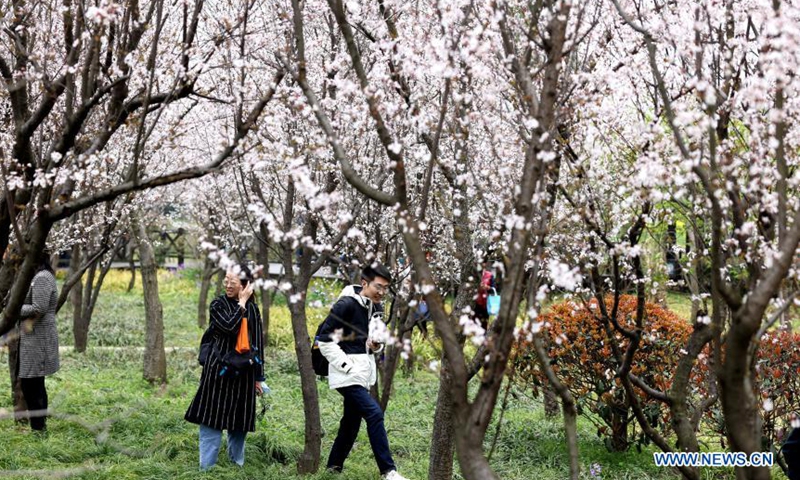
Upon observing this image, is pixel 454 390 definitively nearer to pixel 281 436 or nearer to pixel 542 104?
pixel 542 104

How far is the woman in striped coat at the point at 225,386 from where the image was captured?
639cm

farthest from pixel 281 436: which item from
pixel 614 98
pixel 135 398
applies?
pixel 614 98

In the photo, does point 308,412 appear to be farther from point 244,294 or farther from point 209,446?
point 244,294

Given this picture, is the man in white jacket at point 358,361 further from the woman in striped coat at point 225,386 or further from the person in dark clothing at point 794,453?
the person in dark clothing at point 794,453

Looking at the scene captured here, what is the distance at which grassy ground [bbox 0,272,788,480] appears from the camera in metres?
6.46

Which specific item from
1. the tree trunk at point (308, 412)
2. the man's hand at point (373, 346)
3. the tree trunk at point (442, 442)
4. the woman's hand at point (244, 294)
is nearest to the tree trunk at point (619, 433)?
the tree trunk at point (442, 442)

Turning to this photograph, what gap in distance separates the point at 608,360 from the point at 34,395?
5.02 metres

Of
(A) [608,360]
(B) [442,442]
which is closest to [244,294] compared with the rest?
(B) [442,442]

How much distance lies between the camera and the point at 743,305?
2.78 m

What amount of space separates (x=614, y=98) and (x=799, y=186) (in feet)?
6.93

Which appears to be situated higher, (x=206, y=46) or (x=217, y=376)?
(x=206, y=46)

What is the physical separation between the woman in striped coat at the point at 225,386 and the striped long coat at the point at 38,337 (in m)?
1.72

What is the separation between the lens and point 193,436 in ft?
24.2

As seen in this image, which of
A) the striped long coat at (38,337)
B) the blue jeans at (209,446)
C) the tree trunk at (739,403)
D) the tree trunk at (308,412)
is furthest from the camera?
the striped long coat at (38,337)
